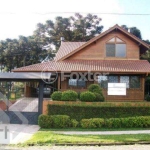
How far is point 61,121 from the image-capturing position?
12383 millimetres

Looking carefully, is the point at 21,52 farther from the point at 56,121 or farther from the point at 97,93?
the point at 56,121

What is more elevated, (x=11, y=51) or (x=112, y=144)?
(x=11, y=51)

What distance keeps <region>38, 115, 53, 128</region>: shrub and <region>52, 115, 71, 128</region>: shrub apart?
0.21 meters

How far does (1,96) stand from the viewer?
16.4m

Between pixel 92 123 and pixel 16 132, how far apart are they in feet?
12.8

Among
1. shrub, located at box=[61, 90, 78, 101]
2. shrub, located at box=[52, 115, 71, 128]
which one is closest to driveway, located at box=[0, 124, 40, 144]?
shrub, located at box=[52, 115, 71, 128]

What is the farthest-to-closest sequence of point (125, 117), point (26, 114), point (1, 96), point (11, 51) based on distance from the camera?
point (11, 51) → point (1, 96) → point (26, 114) → point (125, 117)

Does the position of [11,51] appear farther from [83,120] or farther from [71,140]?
[71,140]

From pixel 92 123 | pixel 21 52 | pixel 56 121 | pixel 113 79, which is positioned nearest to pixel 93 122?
pixel 92 123

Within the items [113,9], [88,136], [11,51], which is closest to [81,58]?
[113,9]

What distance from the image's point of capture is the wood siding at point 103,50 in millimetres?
20922

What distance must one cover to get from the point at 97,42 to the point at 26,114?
1010 cm

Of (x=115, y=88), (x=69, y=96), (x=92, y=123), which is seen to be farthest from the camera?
(x=115, y=88)

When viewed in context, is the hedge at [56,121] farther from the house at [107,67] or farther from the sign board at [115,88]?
the house at [107,67]
